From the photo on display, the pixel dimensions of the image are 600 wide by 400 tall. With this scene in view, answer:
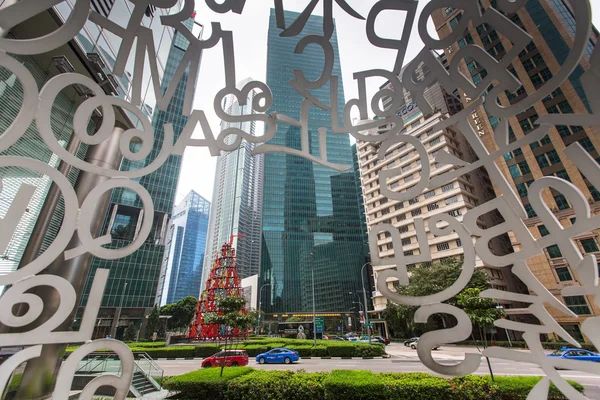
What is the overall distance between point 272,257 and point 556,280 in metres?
62.6

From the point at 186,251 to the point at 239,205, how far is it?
34900 mm

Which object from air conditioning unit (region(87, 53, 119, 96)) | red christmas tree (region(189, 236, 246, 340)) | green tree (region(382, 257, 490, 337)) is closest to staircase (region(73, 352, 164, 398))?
air conditioning unit (region(87, 53, 119, 96))

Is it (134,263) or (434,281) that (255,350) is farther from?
(134,263)

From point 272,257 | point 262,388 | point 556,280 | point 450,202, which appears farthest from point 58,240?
point 272,257

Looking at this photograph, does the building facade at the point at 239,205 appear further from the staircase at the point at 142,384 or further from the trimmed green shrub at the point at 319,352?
the staircase at the point at 142,384

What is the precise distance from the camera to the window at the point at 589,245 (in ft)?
85.5

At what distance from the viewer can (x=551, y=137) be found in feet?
99.6

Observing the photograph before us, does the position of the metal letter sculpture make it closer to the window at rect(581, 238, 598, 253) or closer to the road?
the road

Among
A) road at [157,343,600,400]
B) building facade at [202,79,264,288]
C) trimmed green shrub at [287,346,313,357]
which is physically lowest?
road at [157,343,600,400]

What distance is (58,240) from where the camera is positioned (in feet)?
9.42

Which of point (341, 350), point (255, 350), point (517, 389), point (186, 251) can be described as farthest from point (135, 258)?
point (186, 251)

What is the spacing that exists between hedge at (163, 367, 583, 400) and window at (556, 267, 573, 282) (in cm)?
2766

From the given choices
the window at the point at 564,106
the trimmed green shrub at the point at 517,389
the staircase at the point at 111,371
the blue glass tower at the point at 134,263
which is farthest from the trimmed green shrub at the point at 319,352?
the window at the point at 564,106

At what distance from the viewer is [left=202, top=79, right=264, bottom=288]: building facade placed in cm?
10506
